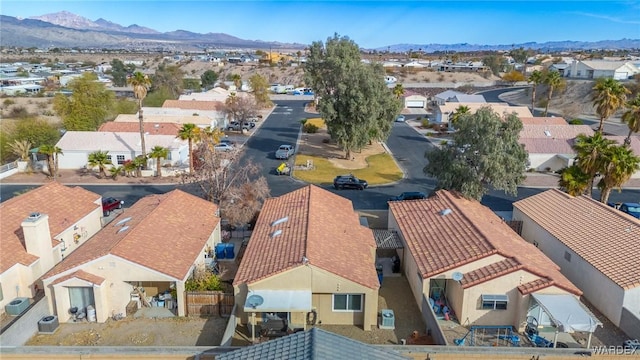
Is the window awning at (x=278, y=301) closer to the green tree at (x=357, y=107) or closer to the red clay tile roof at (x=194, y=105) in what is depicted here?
the green tree at (x=357, y=107)

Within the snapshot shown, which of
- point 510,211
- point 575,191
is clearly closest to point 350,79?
point 510,211

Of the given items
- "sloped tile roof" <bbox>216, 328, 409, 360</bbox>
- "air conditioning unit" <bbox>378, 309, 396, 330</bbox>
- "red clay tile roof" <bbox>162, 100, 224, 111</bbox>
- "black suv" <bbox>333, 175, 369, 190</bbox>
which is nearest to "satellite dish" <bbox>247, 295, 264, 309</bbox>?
"sloped tile roof" <bbox>216, 328, 409, 360</bbox>

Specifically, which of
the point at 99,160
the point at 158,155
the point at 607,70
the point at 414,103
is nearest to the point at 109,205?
the point at 158,155

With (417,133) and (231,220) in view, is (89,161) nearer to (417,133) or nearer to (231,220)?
(231,220)

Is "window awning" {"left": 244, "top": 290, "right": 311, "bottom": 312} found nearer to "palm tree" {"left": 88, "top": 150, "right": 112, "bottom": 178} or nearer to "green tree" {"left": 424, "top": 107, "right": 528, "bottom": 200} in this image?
"green tree" {"left": 424, "top": 107, "right": 528, "bottom": 200}

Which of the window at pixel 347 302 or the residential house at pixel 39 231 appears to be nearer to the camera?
the window at pixel 347 302

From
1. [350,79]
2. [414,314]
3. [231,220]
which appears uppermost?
[350,79]

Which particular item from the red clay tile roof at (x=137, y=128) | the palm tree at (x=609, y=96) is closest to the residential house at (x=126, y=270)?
the red clay tile roof at (x=137, y=128)
